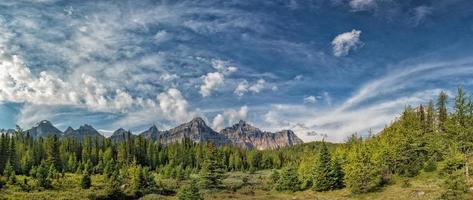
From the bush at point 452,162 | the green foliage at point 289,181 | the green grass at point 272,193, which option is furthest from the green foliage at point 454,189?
the green foliage at point 289,181

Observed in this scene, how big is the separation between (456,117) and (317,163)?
90.4ft

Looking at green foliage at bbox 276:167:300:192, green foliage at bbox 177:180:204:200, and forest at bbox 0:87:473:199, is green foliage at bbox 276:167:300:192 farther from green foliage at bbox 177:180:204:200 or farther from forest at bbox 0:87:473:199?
green foliage at bbox 177:180:204:200

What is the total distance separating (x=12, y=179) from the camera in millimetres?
83188

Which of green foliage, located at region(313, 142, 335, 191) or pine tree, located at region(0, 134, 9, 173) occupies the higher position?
pine tree, located at region(0, 134, 9, 173)

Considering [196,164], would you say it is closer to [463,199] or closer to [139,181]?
[139,181]

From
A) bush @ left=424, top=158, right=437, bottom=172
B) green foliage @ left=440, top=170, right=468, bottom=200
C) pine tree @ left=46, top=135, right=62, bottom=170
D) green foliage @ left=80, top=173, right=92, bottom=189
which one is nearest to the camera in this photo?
green foliage @ left=440, top=170, right=468, bottom=200

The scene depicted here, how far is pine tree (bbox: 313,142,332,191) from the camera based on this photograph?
79000mm

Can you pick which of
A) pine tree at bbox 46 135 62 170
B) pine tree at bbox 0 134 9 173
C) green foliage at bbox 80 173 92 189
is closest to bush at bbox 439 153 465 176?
green foliage at bbox 80 173 92 189

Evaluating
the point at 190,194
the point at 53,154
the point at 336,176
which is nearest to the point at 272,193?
the point at 336,176

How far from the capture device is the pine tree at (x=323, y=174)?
7900 centimetres

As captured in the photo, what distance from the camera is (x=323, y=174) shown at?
79062 mm

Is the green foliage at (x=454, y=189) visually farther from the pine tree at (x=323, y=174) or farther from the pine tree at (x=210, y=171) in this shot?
the pine tree at (x=210, y=171)

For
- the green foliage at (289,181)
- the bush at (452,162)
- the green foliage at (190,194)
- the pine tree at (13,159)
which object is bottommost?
the green foliage at (289,181)

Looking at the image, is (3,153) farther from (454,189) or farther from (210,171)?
(454,189)
